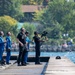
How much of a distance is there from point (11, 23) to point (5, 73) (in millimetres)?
91587

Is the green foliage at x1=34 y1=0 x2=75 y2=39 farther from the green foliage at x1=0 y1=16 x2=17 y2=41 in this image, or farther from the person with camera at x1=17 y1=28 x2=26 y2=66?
the person with camera at x1=17 y1=28 x2=26 y2=66

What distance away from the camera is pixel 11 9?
125875 mm

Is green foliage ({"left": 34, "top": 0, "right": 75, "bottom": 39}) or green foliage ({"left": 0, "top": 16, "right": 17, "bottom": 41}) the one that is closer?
green foliage ({"left": 0, "top": 16, "right": 17, "bottom": 41})

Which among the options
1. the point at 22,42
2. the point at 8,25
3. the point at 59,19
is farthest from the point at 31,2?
the point at 22,42

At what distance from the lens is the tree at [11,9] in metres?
126

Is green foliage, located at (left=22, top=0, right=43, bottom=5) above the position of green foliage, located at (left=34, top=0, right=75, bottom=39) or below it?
above

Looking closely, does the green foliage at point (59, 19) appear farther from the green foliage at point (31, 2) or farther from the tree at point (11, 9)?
the green foliage at point (31, 2)

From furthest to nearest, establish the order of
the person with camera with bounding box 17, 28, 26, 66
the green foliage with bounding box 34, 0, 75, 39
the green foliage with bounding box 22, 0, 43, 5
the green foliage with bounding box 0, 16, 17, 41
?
1. the green foliage with bounding box 22, 0, 43, 5
2. the green foliage with bounding box 34, 0, 75, 39
3. the green foliage with bounding box 0, 16, 17, 41
4. the person with camera with bounding box 17, 28, 26, 66

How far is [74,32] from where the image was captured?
11369 centimetres

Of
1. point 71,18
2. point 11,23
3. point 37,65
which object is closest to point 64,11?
point 71,18

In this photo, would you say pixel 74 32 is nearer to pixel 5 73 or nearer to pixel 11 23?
pixel 11 23

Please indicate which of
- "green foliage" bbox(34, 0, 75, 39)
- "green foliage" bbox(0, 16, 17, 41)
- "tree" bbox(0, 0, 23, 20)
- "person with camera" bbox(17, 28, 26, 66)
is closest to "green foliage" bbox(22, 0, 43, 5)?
"tree" bbox(0, 0, 23, 20)

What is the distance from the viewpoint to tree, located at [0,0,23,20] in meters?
126

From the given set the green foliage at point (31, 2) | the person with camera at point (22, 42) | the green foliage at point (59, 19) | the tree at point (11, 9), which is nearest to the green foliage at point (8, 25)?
the green foliage at point (59, 19)
